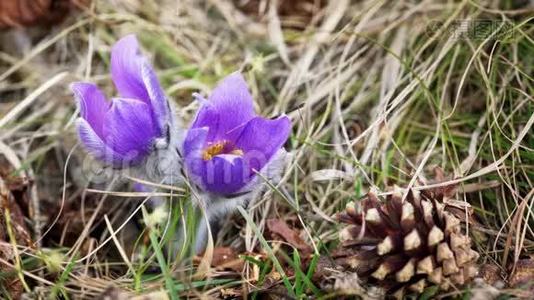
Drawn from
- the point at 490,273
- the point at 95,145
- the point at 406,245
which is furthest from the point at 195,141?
the point at 490,273

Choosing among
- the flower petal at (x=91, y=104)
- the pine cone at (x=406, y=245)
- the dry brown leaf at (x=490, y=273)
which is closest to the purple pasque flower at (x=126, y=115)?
the flower petal at (x=91, y=104)

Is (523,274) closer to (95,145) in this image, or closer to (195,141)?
(195,141)

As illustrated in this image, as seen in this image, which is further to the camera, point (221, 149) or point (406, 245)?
point (221, 149)

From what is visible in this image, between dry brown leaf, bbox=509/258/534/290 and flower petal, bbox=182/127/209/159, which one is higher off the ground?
flower petal, bbox=182/127/209/159

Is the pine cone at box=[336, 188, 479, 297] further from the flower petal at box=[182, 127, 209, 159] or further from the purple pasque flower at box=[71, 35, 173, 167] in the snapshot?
the purple pasque flower at box=[71, 35, 173, 167]

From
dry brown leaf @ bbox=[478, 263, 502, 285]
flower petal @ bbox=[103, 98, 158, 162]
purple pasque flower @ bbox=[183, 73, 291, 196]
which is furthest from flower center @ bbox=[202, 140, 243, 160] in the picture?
dry brown leaf @ bbox=[478, 263, 502, 285]

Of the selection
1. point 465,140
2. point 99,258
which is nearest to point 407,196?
point 465,140
